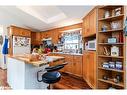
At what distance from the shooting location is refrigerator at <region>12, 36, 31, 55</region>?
2883 millimetres

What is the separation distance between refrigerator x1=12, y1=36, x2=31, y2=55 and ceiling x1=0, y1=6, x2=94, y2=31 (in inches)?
11.3

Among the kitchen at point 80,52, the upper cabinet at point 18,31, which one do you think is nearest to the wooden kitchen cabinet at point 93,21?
the kitchen at point 80,52

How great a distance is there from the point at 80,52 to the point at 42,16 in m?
1.40

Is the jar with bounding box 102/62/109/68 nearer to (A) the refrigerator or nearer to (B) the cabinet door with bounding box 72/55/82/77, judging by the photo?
(B) the cabinet door with bounding box 72/55/82/77

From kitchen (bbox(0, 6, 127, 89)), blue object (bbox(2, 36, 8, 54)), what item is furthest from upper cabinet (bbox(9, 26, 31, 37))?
blue object (bbox(2, 36, 8, 54))

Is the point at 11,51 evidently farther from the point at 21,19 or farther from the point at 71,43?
the point at 71,43

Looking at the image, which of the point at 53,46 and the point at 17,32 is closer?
the point at 17,32

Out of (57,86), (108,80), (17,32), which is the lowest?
(57,86)

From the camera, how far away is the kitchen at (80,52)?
7.39 feet

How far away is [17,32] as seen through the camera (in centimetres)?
278

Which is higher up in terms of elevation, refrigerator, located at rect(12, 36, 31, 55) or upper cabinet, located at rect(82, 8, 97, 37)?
upper cabinet, located at rect(82, 8, 97, 37)

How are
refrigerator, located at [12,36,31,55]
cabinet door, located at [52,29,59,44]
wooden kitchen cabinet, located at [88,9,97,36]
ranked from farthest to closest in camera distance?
cabinet door, located at [52,29,59,44] < refrigerator, located at [12,36,31,55] < wooden kitchen cabinet, located at [88,9,97,36]
